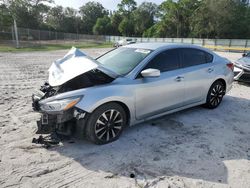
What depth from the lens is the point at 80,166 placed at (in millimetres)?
2988

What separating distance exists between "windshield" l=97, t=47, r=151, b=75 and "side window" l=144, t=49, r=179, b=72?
0.20 metres

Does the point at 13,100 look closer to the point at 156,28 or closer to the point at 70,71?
the point at 70,71

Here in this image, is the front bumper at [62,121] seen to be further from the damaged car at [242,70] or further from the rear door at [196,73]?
the damaged car at [242,70]

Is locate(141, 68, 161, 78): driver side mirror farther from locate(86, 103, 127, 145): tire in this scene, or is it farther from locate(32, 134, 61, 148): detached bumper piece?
locate(32, 134, 61, 148): detached bumper piece

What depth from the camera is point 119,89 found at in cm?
344

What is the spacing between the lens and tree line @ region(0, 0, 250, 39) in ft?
128

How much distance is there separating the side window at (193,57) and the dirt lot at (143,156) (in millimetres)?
1157

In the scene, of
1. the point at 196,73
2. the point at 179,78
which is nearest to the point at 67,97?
the point at 179,78

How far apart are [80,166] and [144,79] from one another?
172 cm

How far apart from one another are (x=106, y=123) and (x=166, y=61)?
1701 mm

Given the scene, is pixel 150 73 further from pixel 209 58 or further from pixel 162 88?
pixel 209 58

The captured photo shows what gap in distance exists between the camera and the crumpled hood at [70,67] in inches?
137

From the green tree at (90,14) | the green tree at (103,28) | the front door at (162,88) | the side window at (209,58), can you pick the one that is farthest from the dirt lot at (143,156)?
the green tree at (90,14)

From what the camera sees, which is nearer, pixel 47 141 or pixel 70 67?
pixel 47 141
